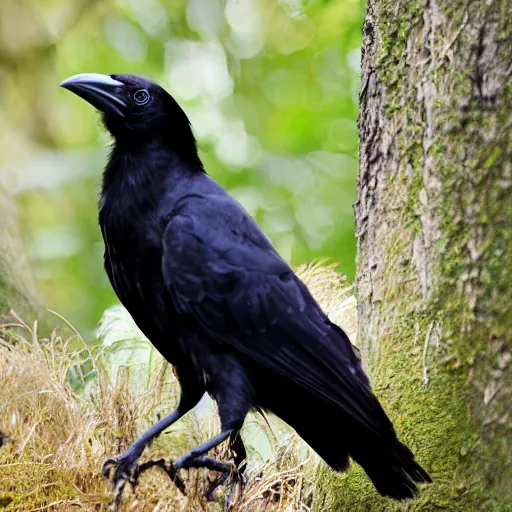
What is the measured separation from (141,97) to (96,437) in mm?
1117

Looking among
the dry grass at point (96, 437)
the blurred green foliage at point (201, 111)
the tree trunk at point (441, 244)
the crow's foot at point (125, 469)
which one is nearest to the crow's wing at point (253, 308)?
the tree trunk at point (441, 244)

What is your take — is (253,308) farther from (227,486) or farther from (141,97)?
(141,97)

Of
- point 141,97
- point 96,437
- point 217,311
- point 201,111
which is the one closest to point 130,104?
point 141,97

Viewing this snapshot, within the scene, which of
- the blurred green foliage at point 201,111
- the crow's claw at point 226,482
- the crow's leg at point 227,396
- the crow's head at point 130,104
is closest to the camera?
the crow's leg at point 227,396

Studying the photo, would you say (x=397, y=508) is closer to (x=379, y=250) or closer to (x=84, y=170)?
(x=379, y=250)

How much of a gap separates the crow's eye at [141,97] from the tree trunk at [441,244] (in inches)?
27.0

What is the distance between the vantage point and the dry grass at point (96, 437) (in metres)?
2.29

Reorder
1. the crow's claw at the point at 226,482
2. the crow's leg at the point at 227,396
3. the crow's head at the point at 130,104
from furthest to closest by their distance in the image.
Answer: the crow's claw at the point at 226,482
the crow's head at the point at 130,104
the crow's leg at the point at 227,396

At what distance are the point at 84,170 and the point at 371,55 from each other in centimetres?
209

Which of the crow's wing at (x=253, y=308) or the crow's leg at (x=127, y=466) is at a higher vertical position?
the crow's wing at (x=253, y=308)

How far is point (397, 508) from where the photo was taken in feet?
7.38

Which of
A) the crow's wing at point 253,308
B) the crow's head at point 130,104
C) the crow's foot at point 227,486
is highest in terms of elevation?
the crow's head at point 130,104

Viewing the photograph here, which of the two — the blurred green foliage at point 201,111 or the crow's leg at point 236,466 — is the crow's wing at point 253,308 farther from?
the blurred green foliage at point 201,111

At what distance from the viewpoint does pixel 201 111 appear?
4.38 meters
